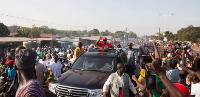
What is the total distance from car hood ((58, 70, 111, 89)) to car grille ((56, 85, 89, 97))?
0.31 ft

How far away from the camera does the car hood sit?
192 inches

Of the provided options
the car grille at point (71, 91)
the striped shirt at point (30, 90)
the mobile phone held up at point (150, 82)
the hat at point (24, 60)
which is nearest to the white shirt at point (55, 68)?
the car grille at point (71, 91)

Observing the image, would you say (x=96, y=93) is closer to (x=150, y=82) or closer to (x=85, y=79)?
(x=85, y=79)

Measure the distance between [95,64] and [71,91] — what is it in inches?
61.6

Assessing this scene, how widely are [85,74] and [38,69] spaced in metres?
1.97

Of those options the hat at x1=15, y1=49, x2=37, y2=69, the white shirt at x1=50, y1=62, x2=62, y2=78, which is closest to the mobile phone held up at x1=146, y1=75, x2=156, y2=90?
the hat at x1=15, y1=49, x2=37, y2=69

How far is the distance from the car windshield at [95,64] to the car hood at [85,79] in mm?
277

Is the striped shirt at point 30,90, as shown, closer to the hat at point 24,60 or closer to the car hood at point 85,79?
the hat at point 24,60

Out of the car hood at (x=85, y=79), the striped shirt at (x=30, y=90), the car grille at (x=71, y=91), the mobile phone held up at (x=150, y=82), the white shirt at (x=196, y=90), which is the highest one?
the striped shirt at (x=30, y=90)

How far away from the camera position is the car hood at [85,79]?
16.0 feet

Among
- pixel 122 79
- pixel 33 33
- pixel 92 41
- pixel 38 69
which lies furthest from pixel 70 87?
pixel 33 33

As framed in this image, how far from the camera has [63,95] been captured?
197 inches

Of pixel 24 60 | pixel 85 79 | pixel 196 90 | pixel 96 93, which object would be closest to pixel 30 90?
pixel 24 60

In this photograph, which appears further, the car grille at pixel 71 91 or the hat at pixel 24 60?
the car grille at pixel 71 91
